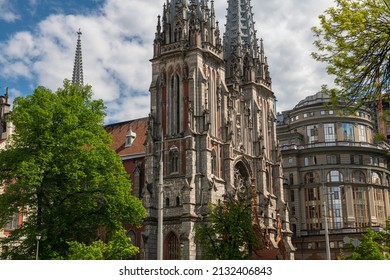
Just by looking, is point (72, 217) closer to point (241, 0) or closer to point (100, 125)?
point (100, 125)

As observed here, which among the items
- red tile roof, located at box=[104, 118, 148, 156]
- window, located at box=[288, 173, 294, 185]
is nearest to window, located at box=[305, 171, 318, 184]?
window, located at box=[288, 173, 294, 185]

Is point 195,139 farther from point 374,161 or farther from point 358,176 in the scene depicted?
point 374,161

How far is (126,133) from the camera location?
71.1 m

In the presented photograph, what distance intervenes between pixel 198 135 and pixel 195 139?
57 cm

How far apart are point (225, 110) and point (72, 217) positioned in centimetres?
3087

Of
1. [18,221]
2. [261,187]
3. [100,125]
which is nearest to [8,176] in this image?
[100,125]

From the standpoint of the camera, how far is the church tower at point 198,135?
56.0m

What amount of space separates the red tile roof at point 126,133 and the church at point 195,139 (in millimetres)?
188

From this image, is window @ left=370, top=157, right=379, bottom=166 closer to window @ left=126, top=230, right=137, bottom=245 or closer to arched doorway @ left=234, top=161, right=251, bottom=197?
arched doorway @ left=234, top=161, right=251, bottom=197

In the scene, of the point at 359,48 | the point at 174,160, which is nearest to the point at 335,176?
the point at 174,160

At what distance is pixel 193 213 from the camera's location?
54625mm

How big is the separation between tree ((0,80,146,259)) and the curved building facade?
176 feet

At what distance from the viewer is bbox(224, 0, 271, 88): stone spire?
73.0 meters

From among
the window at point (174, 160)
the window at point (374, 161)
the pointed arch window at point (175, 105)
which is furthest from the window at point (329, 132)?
the window at point (174, 160)
